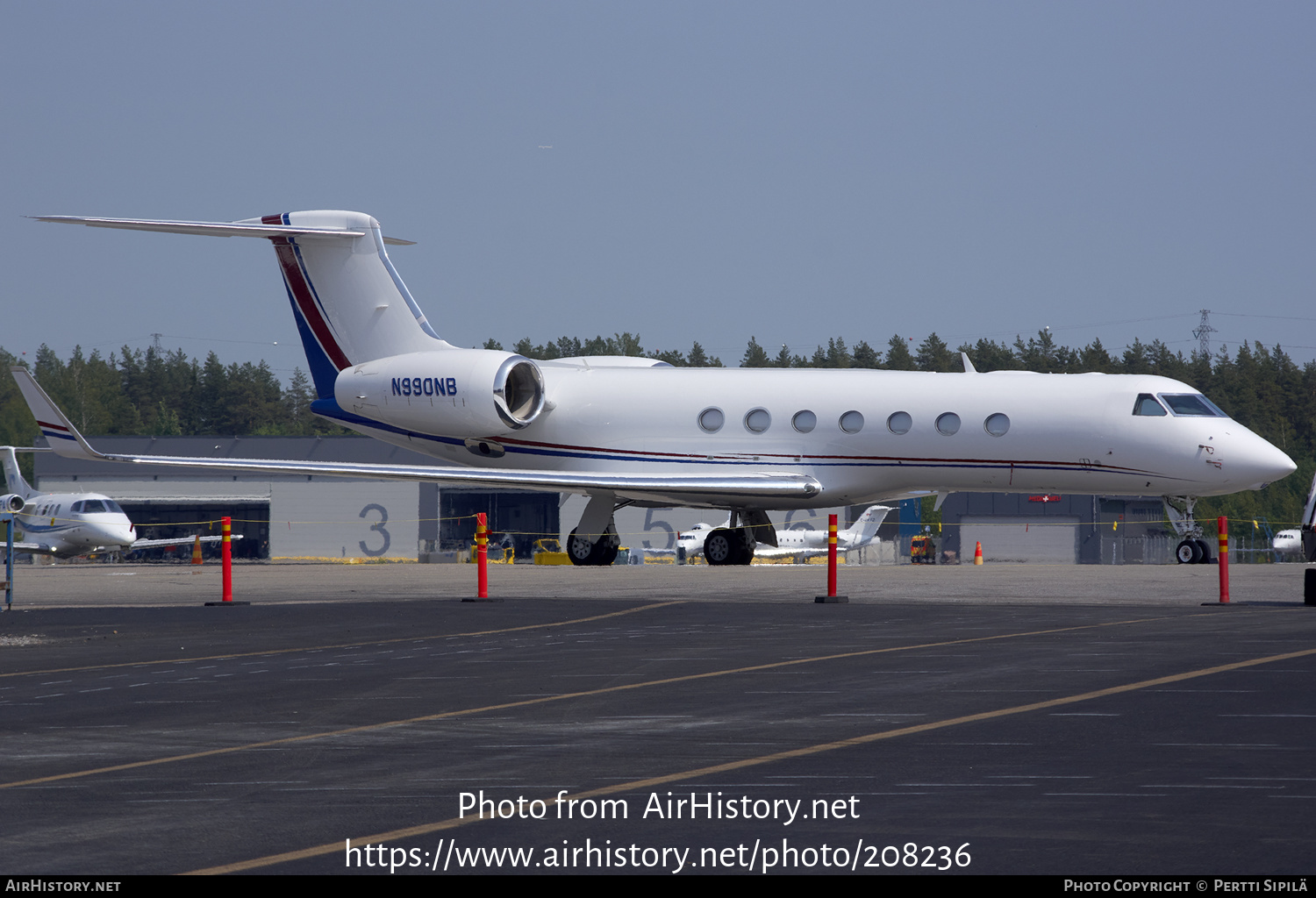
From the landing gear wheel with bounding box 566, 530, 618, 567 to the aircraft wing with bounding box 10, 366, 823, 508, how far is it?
159cm

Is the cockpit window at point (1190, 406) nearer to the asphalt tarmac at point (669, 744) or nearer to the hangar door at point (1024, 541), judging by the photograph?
the asphalt tarmac at point (669, 744)

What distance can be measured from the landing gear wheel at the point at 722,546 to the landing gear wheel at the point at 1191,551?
6954 millimetres

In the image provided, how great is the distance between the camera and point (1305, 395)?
334 ft

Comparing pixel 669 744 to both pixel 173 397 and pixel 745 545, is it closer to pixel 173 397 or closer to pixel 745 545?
pixel 745 545

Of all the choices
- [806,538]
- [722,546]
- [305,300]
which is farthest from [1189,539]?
[806,538]

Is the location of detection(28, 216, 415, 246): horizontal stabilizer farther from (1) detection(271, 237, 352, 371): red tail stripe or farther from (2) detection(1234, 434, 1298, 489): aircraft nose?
(2) detection(1234, 434, 1298, 489): aircraft nose

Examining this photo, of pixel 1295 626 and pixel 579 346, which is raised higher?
pixel 579 346

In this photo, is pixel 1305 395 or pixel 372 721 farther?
pixel 1305 395

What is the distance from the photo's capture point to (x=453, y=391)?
23.4 metres

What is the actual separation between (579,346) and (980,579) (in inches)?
3873

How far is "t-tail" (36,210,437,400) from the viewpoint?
2502cm

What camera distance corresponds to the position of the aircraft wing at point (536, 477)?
67.8ft
